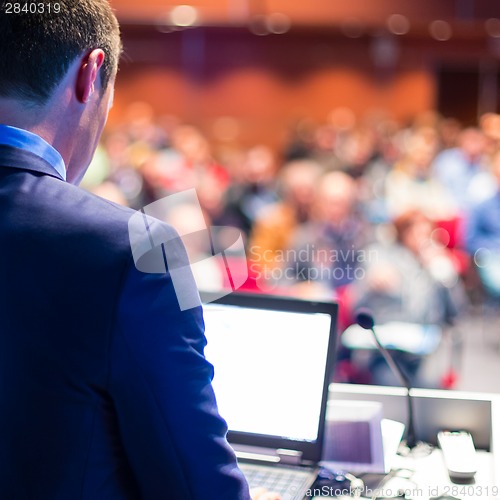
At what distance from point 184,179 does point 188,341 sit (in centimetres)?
489

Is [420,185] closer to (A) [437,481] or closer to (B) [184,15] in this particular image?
(B) [184,15]

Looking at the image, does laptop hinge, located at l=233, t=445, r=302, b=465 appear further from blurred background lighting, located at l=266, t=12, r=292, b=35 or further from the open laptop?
blurred background lighting, located at l=266, t=12, r=292, b=35

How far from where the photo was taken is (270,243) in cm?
479

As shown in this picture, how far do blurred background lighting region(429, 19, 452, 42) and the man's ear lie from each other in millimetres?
8528

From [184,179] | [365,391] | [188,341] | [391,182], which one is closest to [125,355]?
[188,341]

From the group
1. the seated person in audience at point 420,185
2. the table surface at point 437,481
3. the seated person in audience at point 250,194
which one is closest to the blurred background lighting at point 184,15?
the seated person in audience at point 250,194

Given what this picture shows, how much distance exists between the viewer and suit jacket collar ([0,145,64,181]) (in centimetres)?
84

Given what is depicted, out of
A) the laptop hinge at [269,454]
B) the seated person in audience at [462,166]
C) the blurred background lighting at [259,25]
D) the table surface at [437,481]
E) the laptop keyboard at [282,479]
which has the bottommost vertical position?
the table surface at [437,481]

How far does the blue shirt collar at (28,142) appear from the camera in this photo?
2.78 ft

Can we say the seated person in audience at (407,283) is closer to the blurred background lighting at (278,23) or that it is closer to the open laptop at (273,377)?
the open laptop at (273,377)

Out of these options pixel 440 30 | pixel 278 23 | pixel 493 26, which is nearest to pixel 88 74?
pixel 278 23

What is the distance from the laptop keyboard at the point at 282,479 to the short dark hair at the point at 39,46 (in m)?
0.80

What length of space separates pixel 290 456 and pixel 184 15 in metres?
8.03

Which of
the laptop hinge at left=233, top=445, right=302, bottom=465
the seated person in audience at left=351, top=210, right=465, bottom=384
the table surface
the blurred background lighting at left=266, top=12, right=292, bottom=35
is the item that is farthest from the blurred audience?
the blurred background lighting at left=266, top=12, right=292, bottom=35
